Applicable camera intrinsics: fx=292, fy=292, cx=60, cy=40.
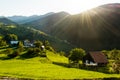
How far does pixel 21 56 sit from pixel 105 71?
143 ft

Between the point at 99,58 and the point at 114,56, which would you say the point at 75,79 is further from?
the point at 114,56

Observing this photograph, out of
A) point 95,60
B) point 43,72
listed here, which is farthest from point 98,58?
point 43,72

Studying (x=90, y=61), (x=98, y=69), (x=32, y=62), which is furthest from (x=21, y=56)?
(x=98, y=69)

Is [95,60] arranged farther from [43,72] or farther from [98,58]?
[43,72]

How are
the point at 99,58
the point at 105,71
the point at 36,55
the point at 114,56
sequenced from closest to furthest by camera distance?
the point at 105,71, the point at 99,58, the point at 36,55, the point at 114,56

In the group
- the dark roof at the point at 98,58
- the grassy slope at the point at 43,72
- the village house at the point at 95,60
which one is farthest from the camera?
the dark roof at the point at 98,58

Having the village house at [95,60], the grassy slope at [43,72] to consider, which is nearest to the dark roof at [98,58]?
the village house at [95,60]

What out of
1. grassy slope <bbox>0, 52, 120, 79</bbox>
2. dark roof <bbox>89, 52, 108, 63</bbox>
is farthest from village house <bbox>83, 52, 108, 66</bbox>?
grassy slope <bbox>0, 52, 120, 79</bbox>

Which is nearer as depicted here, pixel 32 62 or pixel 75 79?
pixel 75 79

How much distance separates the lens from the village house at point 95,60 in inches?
4525

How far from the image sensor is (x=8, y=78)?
6819 cm

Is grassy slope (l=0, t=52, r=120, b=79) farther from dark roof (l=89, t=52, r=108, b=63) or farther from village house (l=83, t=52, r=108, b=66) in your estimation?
dark roof (l=89, t=52, r=108, b=63)

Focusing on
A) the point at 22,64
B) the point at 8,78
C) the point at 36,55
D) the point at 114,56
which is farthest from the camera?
the point at 114,56

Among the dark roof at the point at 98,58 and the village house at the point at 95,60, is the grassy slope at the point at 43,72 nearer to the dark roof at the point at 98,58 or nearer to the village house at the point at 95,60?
the village house at the point at 95,60
